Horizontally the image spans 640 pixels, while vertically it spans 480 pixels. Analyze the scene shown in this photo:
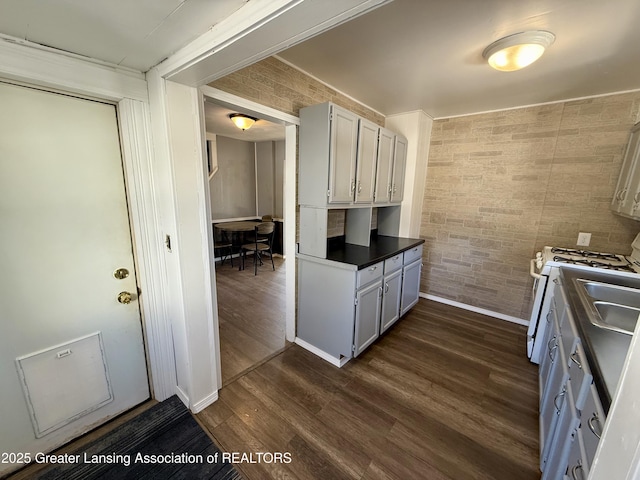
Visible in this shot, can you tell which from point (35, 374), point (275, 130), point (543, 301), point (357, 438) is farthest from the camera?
point (275, 130)

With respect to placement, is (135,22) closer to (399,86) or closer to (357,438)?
(399,86)

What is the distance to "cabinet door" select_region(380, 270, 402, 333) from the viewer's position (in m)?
2.42

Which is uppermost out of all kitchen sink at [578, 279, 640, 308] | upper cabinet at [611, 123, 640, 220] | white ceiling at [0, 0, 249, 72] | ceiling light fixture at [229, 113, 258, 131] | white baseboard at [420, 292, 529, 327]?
ceiling light fixture at [229, 113, 258, 131]

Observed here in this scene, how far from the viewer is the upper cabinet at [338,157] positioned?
6.52 feet

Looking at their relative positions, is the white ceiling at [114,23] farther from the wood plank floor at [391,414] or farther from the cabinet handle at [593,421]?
the wood plank floor at [391,414]

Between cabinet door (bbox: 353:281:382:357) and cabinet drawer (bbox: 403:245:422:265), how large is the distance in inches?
24.0

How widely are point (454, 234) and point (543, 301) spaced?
128cm

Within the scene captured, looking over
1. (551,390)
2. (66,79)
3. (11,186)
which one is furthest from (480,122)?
(11,186)

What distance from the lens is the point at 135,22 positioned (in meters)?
0.92

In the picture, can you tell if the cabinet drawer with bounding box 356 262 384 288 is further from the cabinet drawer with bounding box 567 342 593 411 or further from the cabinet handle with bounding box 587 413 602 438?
the cabinet handle with bounding box 587 413 602 438

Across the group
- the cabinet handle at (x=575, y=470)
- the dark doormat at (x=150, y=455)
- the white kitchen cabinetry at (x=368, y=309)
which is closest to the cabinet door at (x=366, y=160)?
the white kitchen cabinetry at (x=368, y=309)

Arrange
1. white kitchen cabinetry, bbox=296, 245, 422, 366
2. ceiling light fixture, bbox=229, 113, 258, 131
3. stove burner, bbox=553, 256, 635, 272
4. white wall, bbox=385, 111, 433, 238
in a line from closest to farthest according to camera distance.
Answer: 1. stove burner, bbox=553, 256, 635, 272
2. white kitchen cabinetry, bbox=296, 245, 422, 366
3. white wall, bbox=385, 111, 433, 238
4. ceiling light fixture, bbox=229, 113, 258, 131

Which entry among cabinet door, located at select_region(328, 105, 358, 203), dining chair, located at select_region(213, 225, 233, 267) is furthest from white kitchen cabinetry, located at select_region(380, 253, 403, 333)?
dining chair, located at select_region(213, 225, 233, 267)

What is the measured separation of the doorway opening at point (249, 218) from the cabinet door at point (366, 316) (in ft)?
2.24
